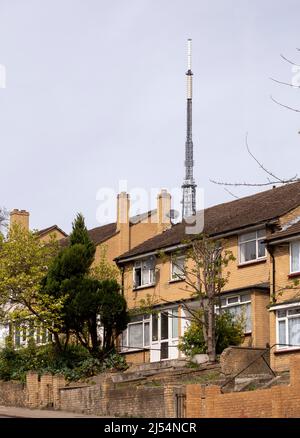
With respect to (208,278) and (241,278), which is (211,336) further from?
(241,278)

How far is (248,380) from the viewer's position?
125ft

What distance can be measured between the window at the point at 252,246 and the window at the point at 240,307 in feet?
5.47

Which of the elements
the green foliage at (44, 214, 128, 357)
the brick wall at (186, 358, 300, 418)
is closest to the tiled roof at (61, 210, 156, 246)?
the green foliage at (44, 214, 128, 357)

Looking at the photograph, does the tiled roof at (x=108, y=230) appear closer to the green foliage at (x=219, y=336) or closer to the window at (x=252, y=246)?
the window at (x=252, y=246)

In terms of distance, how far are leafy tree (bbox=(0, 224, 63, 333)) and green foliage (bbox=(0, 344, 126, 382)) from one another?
59.3 inches

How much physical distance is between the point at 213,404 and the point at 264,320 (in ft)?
37.4

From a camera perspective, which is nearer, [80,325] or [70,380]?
[70,380]

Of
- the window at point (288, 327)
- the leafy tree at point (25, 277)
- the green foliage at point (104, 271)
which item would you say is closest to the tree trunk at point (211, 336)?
the window at point (288, 327)

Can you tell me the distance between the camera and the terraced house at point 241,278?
43094 mm

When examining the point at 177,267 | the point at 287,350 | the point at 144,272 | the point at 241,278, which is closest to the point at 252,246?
the point at 241,278

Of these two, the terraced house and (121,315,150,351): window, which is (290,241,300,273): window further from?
(121,315,150,351): window
